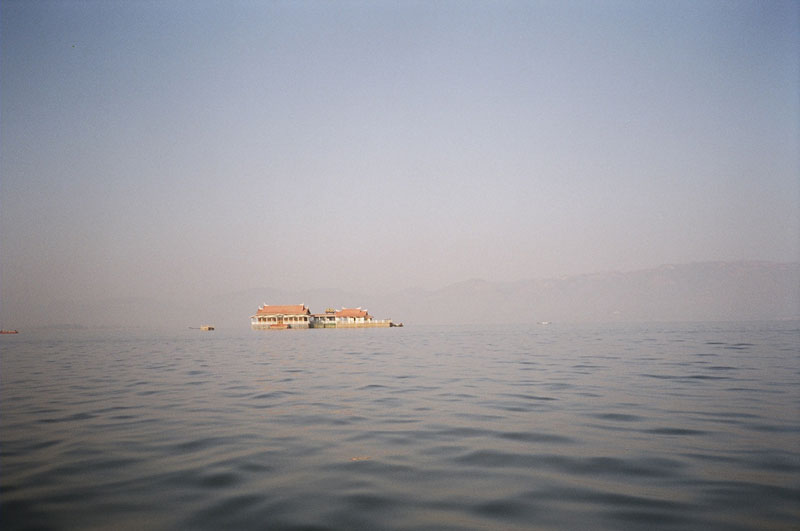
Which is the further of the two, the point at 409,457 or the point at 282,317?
the point at 282,317

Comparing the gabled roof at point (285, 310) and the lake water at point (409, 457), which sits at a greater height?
the gabled roof at point (285, 310)

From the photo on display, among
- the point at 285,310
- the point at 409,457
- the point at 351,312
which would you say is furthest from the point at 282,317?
the point at 409,457

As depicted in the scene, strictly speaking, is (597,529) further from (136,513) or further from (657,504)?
(136,513)

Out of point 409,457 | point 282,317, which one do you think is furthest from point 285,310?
point 409,457

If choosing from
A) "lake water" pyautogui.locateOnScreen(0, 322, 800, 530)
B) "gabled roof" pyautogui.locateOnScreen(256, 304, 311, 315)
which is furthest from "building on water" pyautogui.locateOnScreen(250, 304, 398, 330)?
"lake water" pyautogui.locateOnScreen(0, 322, 800, 530)

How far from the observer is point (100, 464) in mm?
6188

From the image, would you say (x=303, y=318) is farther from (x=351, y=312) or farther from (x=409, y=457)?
(x=409, y=457)

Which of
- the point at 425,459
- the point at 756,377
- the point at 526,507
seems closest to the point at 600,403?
the point at 425,459

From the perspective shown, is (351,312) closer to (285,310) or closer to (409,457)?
(285,310)

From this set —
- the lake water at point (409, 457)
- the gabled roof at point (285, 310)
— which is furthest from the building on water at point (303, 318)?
the lake water at point (409, 457)

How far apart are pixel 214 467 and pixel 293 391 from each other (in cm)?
689

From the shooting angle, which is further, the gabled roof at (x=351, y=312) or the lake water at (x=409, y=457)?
the gabled roof at (x=351, y=312)

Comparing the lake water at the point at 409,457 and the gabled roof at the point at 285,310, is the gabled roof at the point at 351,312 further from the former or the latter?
the lake water at the point at 409,457

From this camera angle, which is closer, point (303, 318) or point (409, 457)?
point (409, 457)
